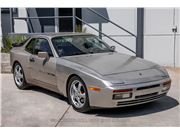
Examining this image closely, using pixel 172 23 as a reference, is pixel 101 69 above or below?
below

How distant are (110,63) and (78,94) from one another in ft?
2.66

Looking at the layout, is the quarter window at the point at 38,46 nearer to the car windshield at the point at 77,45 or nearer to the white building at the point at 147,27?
the car windshield at the point at 77,45

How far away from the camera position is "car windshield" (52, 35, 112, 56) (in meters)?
6.04

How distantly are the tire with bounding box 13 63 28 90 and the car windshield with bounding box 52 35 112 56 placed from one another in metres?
1.35

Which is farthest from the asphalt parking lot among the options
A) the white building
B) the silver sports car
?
the white building

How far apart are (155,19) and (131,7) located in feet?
2.92

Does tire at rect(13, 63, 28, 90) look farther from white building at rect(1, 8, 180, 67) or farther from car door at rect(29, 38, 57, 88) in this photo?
white building at rect(1, 8, 180, 67)

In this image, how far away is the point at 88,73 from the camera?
16.4ft

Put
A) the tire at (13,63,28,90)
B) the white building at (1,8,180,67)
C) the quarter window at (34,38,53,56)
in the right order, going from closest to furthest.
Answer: the quarter window at (34,38,53,56), the tire at (13,63,28,90), the white building at (1,8,180,67)

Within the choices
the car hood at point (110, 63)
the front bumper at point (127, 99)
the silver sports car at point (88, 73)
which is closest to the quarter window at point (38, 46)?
the silver sports car at point (88, 73)

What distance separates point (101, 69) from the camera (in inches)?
201

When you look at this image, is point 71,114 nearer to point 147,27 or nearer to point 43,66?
point 43,66

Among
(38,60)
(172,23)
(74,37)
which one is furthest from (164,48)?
(38,60)
